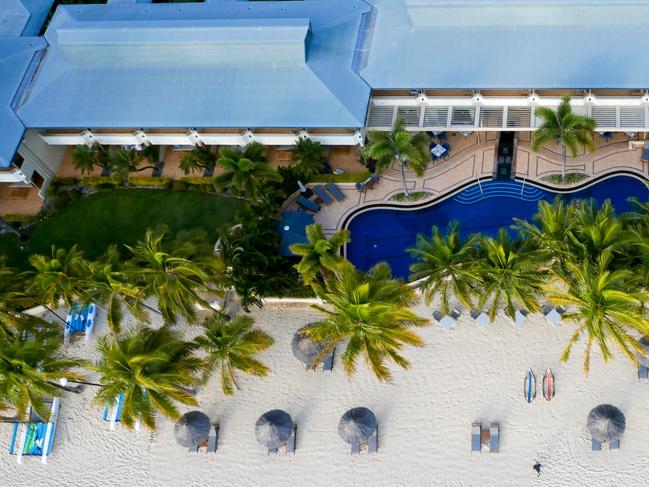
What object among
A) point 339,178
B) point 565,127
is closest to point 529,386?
point 565,127

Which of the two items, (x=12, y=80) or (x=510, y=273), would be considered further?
(x=12, y=80)

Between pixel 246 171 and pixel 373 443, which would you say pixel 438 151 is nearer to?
pixel 246 171

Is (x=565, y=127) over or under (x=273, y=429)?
over

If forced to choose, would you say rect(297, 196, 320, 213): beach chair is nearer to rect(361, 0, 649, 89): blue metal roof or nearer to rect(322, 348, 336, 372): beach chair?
rect(361, 0, 649, 89): blue metal roof

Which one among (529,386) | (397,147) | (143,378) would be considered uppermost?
(397,147)

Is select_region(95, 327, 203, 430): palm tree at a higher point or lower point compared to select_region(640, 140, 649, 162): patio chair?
lower

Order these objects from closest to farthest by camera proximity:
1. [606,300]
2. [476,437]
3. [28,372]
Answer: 1. [606,300]
2. [28,372]
3. [476,437]

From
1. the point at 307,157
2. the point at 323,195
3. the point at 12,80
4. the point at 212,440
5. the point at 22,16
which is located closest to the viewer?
the point at 212,440

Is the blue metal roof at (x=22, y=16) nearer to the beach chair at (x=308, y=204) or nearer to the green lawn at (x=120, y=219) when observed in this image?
the green lawn at (x=120, y=219)

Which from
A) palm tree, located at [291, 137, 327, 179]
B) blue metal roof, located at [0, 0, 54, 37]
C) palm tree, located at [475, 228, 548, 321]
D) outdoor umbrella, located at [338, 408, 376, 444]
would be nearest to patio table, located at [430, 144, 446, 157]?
palm tree, located at [291, 137, 327, 179]
